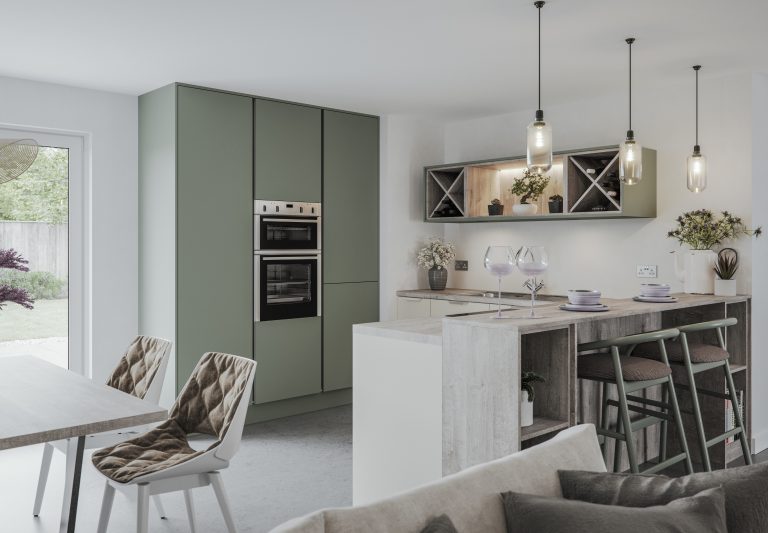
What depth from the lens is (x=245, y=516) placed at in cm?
336

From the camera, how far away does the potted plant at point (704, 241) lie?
441 centimetres

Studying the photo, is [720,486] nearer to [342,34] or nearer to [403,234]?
[342,34]

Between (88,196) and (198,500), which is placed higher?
(88,196)

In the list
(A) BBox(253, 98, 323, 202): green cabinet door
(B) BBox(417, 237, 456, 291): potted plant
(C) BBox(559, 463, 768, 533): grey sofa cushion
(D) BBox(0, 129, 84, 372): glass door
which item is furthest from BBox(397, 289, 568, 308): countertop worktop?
(C) BBox(559, 463, 768, 533): grey sofa cushion

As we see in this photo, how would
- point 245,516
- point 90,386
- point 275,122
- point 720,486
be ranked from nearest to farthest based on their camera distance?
1. point 720,486
2. point 90,386
3. point 245,516
4. point 275,122

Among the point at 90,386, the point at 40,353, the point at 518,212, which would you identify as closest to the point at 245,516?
the point at 90,386

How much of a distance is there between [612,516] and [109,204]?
4.43 metres

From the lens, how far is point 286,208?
5.25 m

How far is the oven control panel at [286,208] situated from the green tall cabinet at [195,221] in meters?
A: 0.08

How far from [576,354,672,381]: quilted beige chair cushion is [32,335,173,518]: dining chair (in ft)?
6.47

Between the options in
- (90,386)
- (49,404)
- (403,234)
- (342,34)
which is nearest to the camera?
(49,404)

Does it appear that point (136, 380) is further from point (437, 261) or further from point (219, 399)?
point (437, 261)

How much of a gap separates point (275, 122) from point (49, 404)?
10.3 ft

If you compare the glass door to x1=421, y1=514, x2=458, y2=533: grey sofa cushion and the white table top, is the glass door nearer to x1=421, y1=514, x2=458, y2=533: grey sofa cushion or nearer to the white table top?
the white table top
